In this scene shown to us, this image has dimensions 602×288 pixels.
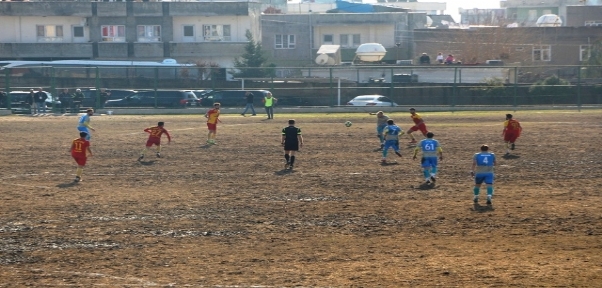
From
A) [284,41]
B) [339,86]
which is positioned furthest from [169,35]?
[339,86]

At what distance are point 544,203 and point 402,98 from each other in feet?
105

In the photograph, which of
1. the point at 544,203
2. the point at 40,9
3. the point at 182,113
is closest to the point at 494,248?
the point at 544,203

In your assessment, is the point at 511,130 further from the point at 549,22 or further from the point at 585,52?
the point at 549,22

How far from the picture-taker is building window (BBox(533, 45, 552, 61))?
7206 centimetres

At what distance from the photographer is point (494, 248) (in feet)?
51.1

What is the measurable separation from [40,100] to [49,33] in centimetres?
2463

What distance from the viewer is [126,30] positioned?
69.7 m

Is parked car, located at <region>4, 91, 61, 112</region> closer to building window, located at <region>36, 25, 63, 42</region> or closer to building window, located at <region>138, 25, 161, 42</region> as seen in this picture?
building window, located at <region>36, 25, 63, 42</region>

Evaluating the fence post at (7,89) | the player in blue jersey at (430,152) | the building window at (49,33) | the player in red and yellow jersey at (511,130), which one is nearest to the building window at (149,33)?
the building window at (49,33)

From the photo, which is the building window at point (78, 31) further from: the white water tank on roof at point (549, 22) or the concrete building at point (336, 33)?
the white water tank on roof at point (549, 22)

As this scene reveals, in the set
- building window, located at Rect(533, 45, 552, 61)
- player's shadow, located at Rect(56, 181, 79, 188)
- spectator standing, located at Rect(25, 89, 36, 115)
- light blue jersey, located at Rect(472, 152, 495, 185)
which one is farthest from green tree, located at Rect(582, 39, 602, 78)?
player's shadow, located at Rect(56, 181, 79, 188)

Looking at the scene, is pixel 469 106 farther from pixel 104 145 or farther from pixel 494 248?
pixel 494 248

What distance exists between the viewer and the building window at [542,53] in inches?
2837

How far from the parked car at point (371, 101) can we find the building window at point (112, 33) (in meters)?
26.3
